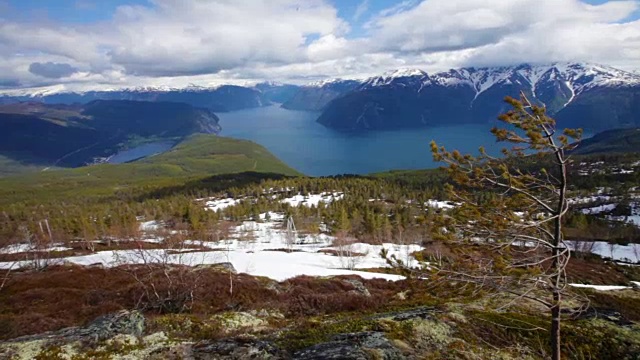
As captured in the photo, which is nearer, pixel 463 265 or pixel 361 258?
pixel 463 265

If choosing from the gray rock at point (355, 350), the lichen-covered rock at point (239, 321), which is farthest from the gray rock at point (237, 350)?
the lichen-covered rock at point (239, 321)

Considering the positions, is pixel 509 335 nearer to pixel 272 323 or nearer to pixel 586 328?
pixel 586 328

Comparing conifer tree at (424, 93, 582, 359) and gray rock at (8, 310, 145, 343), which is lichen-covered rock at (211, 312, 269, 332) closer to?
gray rock at (8, 310, 145, 343)

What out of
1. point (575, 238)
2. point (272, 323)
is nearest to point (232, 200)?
point (575, 238)

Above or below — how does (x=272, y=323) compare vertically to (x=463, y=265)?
below

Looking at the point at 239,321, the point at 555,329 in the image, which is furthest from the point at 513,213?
the point at 239,321

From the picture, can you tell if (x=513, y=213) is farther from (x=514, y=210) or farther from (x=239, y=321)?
(x=239, y=321)

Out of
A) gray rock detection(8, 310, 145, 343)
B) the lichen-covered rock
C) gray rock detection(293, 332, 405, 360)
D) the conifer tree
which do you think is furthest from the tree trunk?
gray rock detection(8, 310, 145, 343)

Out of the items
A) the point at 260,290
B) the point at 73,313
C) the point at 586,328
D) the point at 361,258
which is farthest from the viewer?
the point at 361,258

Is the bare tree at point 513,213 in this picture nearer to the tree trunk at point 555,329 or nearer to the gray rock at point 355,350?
the tree trunk at point 555,329
